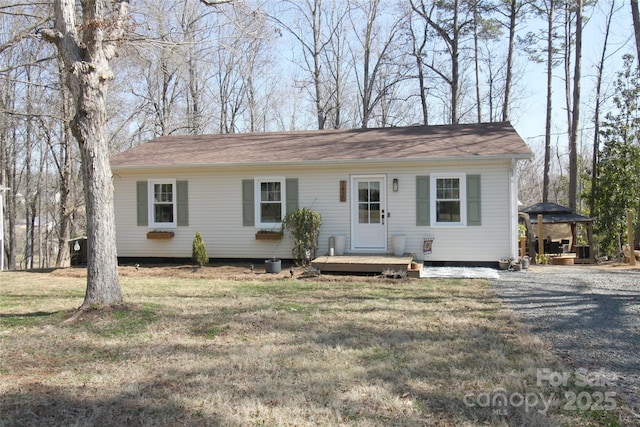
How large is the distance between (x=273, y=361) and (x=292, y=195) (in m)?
7.18

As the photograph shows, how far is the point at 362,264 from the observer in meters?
9.69

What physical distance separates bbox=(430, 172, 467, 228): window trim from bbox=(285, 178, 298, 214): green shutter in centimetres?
316

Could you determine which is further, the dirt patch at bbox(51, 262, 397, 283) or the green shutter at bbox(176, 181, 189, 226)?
the green shutter at bbox(176, 181, 189, 226)

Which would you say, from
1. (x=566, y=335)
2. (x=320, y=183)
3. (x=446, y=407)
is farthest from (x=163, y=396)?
(x=320, y=183)

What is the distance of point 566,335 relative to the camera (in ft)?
16.8

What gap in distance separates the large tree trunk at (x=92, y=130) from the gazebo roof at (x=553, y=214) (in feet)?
40.3

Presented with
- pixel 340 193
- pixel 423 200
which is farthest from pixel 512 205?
pixel 340 193

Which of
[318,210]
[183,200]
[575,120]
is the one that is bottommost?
[318,210]

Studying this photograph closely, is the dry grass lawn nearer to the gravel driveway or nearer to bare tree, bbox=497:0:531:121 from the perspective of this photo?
the gravel driveway

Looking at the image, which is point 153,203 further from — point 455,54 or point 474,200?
point 455,54

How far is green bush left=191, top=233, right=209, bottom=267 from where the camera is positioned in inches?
436

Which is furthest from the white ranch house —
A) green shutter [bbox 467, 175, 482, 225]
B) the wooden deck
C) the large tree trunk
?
the large tree trunk

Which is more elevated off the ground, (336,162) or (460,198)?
(336,162)

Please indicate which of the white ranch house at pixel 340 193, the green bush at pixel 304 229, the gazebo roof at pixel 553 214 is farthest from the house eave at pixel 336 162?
the gazebo roof at pixel 553 214
